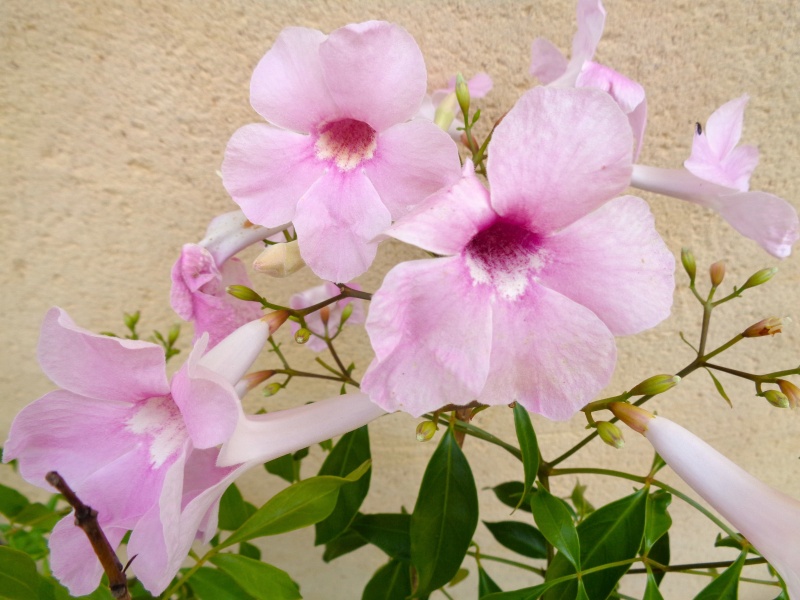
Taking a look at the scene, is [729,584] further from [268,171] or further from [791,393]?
[268,171]

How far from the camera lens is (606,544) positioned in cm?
56

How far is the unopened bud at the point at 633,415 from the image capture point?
487mm

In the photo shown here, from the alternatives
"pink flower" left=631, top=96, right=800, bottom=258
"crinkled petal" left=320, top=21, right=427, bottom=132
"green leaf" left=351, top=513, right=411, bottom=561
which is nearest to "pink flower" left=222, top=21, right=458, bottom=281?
"crinkled petal" left=320, top=21, right=427, bottom=132

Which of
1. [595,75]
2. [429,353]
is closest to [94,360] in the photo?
[429,353]

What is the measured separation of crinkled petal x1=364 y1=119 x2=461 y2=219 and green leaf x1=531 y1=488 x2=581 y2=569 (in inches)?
13.7

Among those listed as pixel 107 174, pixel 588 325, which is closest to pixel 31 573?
pixel 588 325

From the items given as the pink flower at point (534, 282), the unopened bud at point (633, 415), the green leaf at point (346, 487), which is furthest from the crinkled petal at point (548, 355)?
the green leaf at point (346, 487)

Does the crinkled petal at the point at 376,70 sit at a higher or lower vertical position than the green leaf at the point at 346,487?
higher

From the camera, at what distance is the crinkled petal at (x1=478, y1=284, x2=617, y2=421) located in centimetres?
40

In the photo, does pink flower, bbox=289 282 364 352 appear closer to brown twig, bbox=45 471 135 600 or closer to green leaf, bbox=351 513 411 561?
green leaf, bbox=351 513 411 561

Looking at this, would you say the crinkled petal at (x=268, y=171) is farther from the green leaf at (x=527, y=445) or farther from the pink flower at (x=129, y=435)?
the green leaf at (x=527, y=445)

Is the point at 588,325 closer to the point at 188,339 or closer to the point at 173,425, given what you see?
the point at 173,425

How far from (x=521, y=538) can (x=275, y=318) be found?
1.84 ft

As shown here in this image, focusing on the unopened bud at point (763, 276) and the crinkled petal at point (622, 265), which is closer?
the crinkled petal at point (622, 265)
